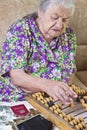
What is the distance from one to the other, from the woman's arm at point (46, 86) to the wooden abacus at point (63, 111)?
0.16ft

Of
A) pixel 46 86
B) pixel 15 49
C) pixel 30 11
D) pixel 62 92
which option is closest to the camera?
pixel 62 92

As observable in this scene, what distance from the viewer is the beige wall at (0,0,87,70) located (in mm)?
2020

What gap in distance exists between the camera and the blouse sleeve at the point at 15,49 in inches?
61.4

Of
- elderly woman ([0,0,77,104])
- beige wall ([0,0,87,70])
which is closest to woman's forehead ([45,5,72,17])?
elderly woman ([0,0,77,104])

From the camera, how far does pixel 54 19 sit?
1622 mm

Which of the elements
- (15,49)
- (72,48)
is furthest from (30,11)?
(15,49)

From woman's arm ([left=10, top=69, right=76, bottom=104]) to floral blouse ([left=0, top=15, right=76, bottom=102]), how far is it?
0.07 metres

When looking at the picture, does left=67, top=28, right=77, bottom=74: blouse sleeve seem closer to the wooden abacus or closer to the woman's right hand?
the wooden abacus

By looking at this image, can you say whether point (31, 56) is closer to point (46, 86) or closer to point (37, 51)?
point (37, 51)

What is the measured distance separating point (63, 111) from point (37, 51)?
1.67ft

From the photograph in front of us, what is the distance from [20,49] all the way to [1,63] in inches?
6.4

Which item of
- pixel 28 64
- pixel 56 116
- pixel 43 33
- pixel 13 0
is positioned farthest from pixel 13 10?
pixel 56 116

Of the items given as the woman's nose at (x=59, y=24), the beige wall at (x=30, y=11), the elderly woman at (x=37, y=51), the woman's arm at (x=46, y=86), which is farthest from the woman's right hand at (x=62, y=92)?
the beige wall at (x=30, y=11)

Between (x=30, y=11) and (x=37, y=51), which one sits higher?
(x=30, y=11)
